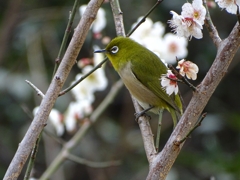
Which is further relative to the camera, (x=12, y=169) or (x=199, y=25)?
(x=199, y=25)

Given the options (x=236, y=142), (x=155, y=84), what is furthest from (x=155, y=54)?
(x=236, y=142)

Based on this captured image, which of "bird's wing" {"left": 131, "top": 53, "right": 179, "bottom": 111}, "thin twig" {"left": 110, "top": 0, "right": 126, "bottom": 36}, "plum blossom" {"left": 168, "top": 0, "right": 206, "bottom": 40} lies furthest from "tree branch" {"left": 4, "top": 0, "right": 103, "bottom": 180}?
"bird's wing" {"left": 131, "top": 53, "right": 179, "bottom": 111}

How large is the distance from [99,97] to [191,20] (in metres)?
4.24

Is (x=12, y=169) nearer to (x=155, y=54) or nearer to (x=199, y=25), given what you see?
(x=199, y=25)

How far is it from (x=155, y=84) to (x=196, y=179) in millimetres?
2411

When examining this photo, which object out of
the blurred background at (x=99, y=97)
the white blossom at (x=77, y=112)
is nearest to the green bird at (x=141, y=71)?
the white blossom at (x=77, y=112)

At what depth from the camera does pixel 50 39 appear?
18.6 feet

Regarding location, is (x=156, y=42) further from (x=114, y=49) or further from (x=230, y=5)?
(x=230, y=5)

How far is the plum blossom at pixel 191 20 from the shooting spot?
1802 millimetres

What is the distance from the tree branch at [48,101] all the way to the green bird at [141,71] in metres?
1.48

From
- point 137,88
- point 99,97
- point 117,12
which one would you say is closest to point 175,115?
point 137,88

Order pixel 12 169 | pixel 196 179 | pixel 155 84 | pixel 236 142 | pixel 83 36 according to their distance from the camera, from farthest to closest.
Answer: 1. pixel 236 142
2. pixel 196 179
3. pixel 155 84
4. pixel 83 36
5. pixel 12 169

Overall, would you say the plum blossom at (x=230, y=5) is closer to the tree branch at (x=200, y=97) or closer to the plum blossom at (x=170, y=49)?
the tree branch at (x=200, y=97)

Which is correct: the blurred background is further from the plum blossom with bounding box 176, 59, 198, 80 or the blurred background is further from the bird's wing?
the plum blossom with bounding box 176, 59, 198, 80
